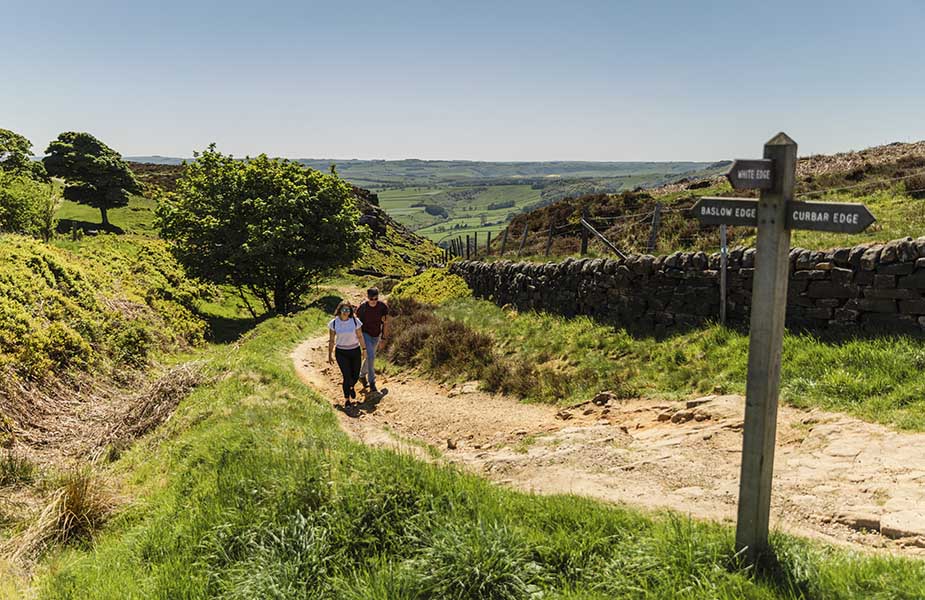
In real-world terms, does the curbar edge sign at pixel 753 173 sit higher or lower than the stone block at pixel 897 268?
higher

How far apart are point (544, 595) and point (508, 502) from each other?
1.18 m

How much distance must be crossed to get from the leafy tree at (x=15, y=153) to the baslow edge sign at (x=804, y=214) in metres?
49.1

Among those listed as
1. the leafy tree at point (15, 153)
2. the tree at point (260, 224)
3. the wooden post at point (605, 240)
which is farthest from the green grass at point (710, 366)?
the leafy tree at point (15, 153)

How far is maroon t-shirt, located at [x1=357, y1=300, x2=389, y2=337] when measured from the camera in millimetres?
10906

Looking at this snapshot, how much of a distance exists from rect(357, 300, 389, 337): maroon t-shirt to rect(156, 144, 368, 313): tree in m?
13.7

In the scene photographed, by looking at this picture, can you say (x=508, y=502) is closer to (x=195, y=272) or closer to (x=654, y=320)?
(x=654, y=320)

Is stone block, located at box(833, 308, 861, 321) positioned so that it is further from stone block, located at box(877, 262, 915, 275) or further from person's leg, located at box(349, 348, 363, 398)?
person's leg, located at box(349, 348, 363, 398)

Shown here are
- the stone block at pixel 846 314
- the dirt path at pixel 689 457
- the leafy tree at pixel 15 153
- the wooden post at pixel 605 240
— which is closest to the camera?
the dirt path at pixel 689 457

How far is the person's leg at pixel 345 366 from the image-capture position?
10.3 m

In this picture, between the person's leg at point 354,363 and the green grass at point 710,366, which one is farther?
the person's leg at point 354,363

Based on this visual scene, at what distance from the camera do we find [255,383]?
1016cm

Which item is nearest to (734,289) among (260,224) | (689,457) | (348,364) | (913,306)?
(913,306)

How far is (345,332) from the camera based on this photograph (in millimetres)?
10203

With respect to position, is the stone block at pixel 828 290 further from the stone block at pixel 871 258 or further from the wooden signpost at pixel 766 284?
the wooden signpost at pixel 766 284
